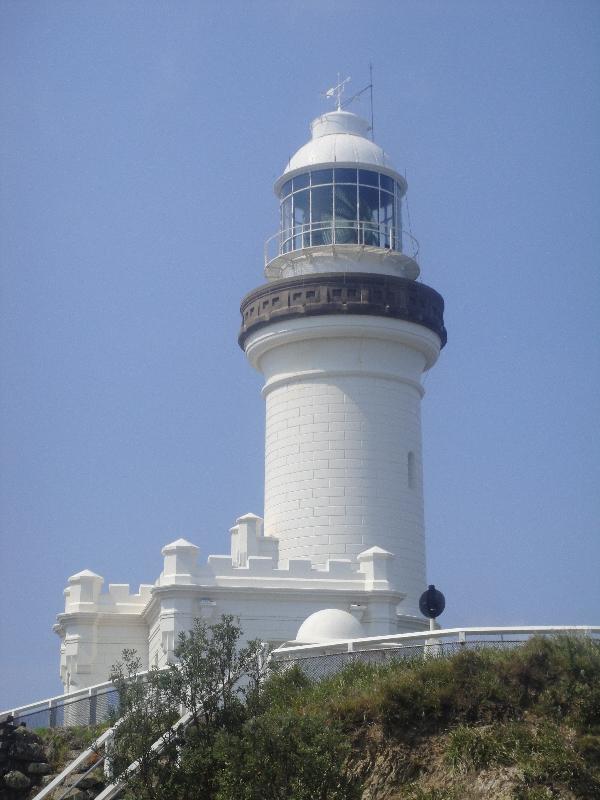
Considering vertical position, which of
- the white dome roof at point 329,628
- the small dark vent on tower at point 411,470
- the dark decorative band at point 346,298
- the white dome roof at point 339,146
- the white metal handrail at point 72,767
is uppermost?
the white dome roof at point 339,146

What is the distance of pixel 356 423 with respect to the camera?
3425cm

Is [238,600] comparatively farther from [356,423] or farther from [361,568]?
[356,423]

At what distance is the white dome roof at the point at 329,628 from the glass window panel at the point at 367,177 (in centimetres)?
1345

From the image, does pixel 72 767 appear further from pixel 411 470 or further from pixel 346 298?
pixel 346 298

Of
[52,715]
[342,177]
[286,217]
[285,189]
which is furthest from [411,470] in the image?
[52,715]

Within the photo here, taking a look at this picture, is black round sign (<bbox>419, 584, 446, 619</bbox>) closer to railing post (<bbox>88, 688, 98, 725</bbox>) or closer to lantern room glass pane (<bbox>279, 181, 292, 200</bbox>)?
railing post (<bbox>88, 688, 98, 725</bbox>)

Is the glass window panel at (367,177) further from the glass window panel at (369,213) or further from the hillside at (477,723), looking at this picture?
the hillside at (477,723)

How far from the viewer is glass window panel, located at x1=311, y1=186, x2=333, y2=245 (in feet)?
119

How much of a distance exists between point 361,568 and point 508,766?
13.6 meters

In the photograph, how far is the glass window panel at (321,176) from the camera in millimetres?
36469

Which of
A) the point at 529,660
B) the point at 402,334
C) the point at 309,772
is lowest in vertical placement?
the point at 309,772

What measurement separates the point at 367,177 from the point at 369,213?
0.96 meters

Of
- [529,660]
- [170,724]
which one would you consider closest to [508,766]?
[529,660]

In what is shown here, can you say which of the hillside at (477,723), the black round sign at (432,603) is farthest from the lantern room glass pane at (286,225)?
the hillside at (477,723)
